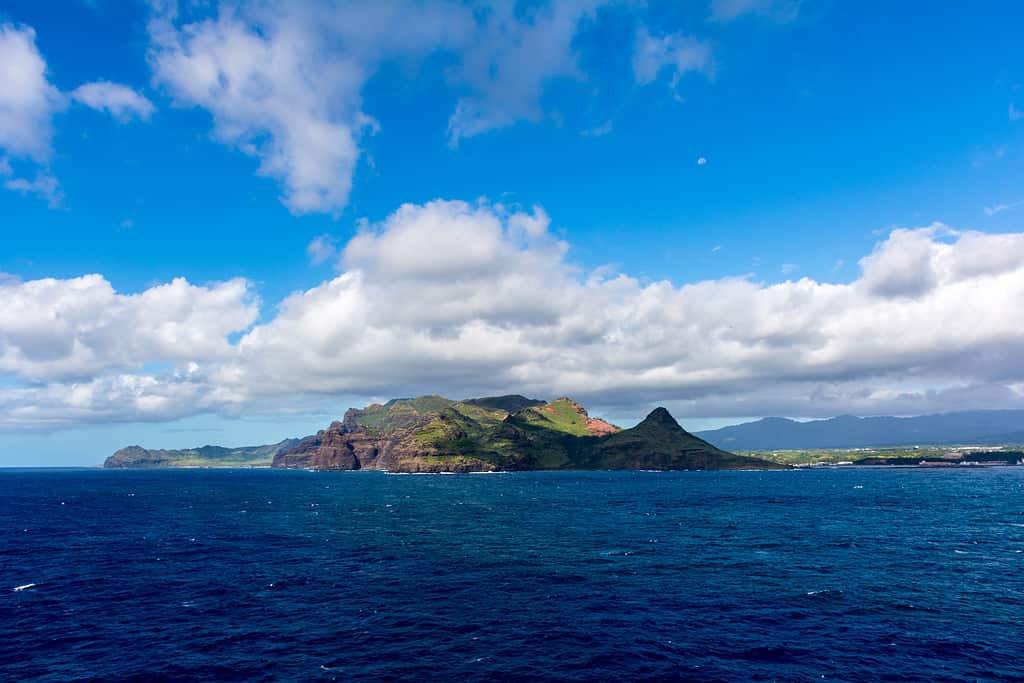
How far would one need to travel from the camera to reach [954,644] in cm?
6278

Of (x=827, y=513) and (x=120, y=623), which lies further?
(x=827, y=513)

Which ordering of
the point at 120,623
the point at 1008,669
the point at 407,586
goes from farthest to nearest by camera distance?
the point at 407,586
the point at 120,623
the point at 1008,669

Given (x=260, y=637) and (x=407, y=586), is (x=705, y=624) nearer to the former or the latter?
(x=407, y=586)

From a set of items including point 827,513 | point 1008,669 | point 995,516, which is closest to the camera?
point 1008,669

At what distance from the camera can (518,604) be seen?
7825cm

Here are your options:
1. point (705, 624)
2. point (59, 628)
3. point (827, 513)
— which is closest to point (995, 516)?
point (827, 513)

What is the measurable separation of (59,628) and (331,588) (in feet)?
116

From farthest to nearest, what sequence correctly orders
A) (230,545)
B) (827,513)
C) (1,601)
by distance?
(827,513) < (230,545) < (1,601)

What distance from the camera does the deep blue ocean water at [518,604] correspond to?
58000 mm

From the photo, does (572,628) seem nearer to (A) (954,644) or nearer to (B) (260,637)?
(B) (260,637)

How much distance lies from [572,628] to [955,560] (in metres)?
89.4

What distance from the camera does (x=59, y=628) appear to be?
71.2 meters

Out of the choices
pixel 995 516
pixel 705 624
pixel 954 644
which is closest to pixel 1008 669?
pixel 954 644

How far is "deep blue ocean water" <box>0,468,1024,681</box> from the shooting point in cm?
5800
